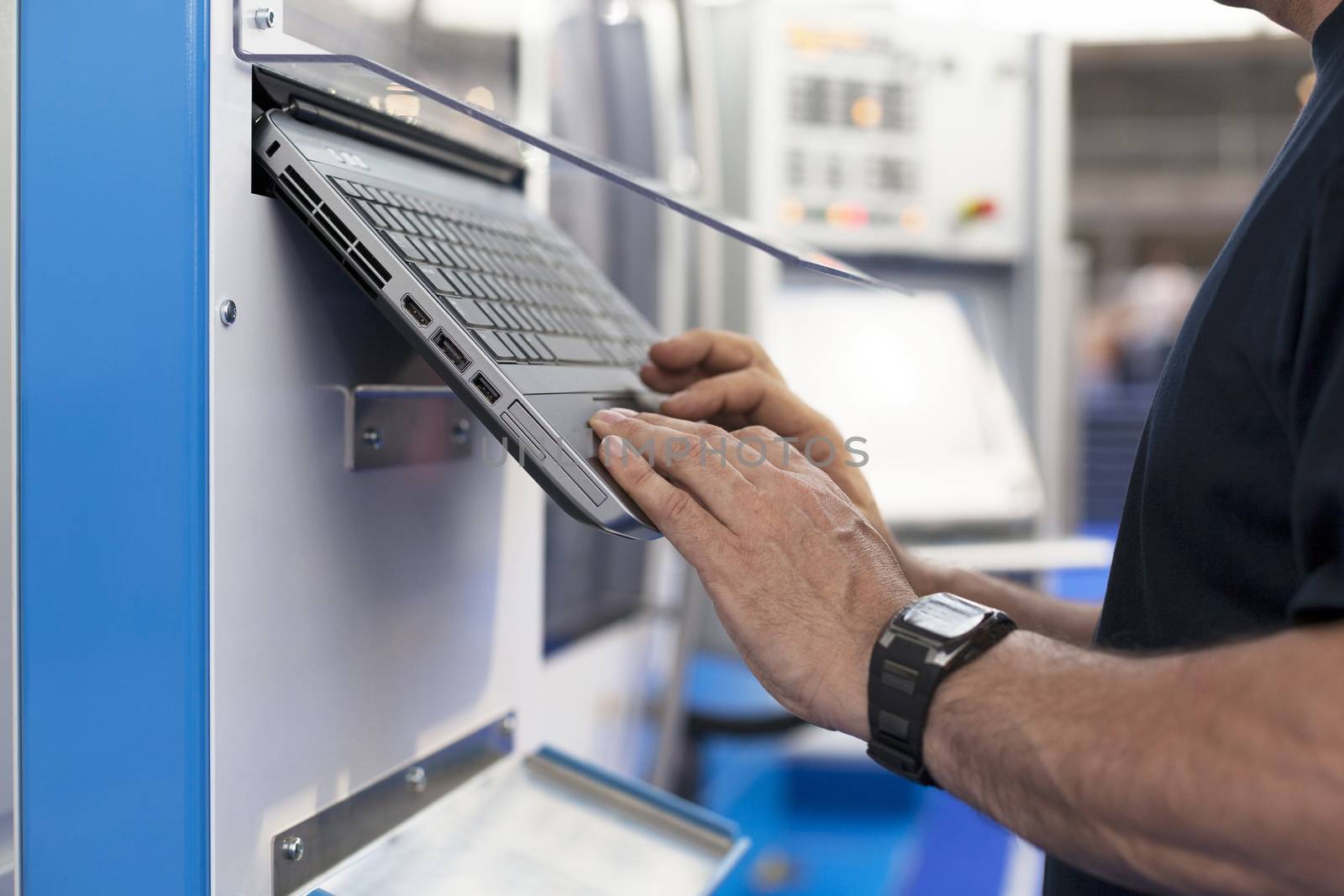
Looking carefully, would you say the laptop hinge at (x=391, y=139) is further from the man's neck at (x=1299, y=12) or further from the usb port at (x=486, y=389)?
the man's neck at (x=1299, y=12)

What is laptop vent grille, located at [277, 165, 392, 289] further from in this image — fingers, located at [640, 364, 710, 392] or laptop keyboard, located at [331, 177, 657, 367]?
fingers, located at [640, 364, 710, 392]

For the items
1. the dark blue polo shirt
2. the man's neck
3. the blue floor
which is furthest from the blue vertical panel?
the blue floor

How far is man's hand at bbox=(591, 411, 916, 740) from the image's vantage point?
1.93 ft

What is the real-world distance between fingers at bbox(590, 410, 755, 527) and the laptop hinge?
29 cm

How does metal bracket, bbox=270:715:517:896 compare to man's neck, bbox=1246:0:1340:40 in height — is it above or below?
below

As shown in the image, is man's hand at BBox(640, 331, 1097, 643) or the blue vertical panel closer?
the blue vertical panel

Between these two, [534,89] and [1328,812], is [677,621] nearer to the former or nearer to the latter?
[534,89]

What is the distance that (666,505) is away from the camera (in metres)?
0.63

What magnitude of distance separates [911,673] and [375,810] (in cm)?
44

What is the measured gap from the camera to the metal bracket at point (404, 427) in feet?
2.49

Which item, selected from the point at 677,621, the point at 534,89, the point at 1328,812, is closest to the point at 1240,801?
the point at 1328,812

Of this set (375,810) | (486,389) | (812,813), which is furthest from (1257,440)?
(812,813)

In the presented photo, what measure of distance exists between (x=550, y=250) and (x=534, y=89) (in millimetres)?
285

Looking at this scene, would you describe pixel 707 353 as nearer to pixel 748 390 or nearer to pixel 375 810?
pixel 748 390
